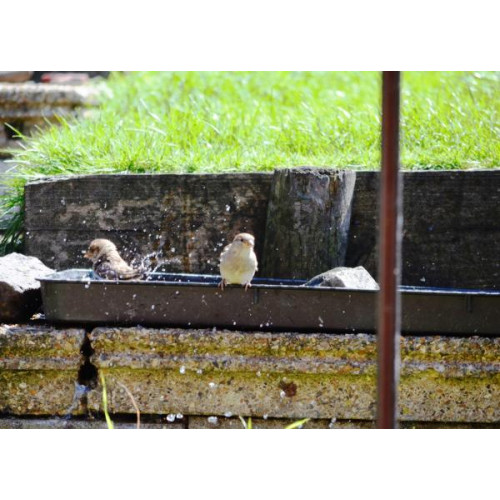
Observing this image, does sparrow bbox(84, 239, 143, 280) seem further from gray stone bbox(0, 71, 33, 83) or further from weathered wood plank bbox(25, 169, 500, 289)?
gray stone bbox(0, 71, 33, 83)

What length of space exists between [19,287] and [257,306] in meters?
1.24

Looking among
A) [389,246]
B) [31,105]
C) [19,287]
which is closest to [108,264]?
[19,287]

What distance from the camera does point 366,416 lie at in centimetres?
Answer: 474

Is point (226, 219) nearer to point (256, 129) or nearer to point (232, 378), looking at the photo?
point (232, 378)

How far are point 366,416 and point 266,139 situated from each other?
2660mm

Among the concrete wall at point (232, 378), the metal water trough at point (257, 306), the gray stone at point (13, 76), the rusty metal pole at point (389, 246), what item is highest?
the gray stone at point (13, 76)

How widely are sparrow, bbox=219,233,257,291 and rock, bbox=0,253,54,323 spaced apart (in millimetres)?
1034

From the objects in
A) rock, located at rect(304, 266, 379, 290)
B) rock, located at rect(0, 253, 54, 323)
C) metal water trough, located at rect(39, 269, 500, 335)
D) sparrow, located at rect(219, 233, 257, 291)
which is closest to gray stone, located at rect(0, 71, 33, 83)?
rock, located at rect(0, 253, 54, 323)

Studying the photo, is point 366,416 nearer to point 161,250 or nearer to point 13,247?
point 161,250

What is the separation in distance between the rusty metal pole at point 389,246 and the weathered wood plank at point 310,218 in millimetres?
3412

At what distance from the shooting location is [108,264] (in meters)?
4.85

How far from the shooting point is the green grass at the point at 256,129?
5.95 m

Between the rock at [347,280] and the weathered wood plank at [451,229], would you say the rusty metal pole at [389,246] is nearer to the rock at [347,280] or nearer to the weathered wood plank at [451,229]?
the rock at [347,280]

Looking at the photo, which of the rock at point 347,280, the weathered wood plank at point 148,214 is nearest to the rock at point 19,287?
the weathered wood plank at point 148,214
